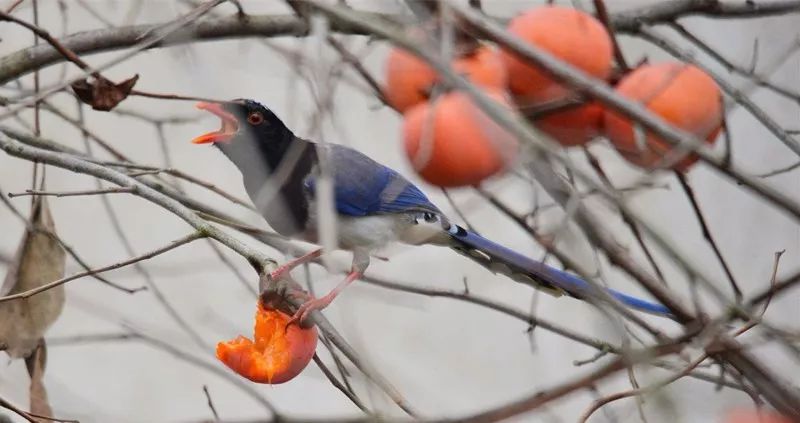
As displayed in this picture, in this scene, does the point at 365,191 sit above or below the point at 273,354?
above

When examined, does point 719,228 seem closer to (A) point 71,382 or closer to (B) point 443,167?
(A) point 71,382

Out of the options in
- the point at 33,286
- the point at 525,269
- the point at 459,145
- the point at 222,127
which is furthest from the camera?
the point at 222,127

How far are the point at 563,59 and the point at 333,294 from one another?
1.10 meters

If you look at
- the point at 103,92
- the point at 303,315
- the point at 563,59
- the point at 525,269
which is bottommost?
the point at 563,59

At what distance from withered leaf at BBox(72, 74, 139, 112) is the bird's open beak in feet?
0.69

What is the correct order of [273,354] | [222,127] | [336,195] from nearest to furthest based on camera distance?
[273,354] < [222,127] < [336,195]

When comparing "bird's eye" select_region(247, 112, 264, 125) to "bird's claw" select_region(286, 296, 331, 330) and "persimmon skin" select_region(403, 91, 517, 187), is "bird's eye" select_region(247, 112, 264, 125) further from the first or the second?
"persimmon skin" select_region(403, 91, 517, 187)

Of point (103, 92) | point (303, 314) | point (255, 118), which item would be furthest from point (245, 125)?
point (303, 314)

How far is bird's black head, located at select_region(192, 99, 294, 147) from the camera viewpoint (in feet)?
6.94

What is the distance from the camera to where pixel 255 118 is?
7.65 ft

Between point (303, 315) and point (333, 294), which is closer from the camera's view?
point (303, 315)

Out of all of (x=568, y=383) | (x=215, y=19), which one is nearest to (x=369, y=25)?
(x=568, y=383)

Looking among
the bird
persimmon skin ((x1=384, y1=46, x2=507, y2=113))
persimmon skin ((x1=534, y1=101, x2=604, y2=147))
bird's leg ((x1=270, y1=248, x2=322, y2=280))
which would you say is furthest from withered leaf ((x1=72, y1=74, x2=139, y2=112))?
persimmon skin ((x1=534, y1=101, x2=604, y2=147))

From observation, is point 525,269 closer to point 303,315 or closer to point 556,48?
point 303,315
